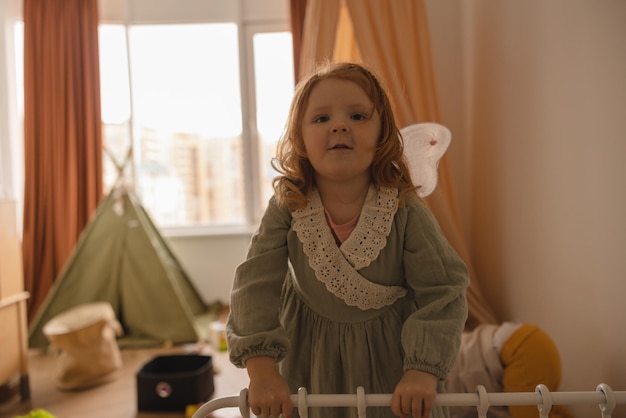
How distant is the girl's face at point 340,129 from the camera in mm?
826

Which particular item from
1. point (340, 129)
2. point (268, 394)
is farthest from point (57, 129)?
point (268, 394)

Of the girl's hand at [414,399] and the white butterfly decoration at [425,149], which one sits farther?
the white butterfly decoration at [425,149]

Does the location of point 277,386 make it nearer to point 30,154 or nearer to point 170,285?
point 170,285

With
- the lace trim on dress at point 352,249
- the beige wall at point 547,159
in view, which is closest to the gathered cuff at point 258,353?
the lace trim on dress at point 352,249

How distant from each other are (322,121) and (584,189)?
2.62ft

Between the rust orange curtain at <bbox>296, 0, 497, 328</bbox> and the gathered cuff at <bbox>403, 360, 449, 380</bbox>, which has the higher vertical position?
the rust orange curtain at <bbox>296, 0, 497, 328</bbox>

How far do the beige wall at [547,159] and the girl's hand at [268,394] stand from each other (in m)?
0.85

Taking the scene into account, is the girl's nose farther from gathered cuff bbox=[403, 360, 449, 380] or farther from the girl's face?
gathered cuff bbox=[403, 360, 449, 380]

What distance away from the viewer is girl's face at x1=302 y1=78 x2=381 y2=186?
2.71 feet

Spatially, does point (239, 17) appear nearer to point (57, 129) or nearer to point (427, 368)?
point (57, 129)

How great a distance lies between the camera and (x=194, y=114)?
358 centimetres

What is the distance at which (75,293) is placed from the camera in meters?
2.92

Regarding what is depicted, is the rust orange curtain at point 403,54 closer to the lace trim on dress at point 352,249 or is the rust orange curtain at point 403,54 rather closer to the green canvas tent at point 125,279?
the lace trim on dress at point 352,249

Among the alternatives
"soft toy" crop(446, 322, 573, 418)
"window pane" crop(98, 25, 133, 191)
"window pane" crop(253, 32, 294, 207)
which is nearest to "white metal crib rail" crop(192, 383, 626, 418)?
"soft toy" crop(446, 322, 573, 418)
